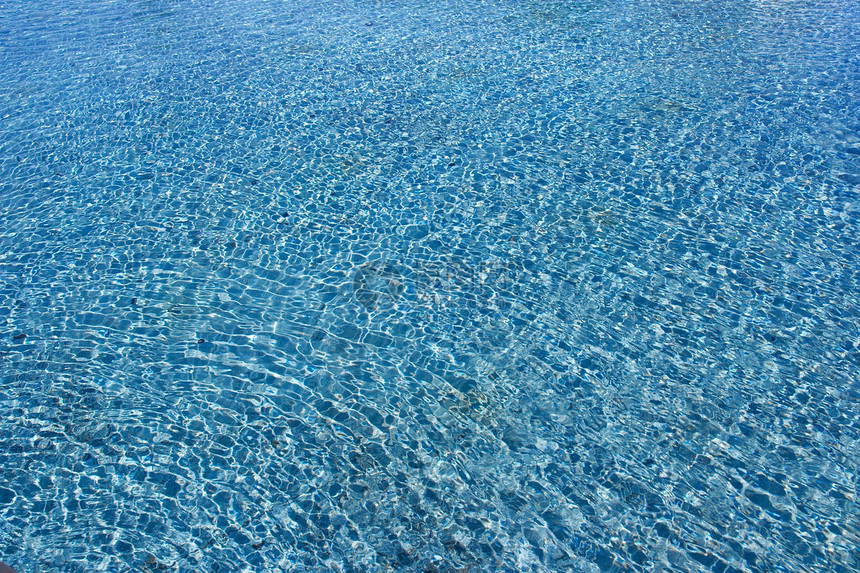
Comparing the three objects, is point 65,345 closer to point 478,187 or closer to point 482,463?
point 482,463

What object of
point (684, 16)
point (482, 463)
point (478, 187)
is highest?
point (684, 16)

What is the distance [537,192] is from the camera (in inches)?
129

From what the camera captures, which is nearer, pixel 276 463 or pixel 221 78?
pixel 276 463

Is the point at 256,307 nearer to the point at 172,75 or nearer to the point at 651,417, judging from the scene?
the point at 651,417

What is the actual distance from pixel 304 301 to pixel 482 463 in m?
1.08

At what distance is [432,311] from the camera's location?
259 centimetres

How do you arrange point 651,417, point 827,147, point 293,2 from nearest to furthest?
point 651,417 < point 827,147 < point 293,2

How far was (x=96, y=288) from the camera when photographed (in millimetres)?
2711

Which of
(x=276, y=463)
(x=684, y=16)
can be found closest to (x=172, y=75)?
(x=276, y=463)

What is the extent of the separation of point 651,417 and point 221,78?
3.78 metres

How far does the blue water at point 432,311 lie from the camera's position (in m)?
1.87

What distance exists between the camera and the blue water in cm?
187

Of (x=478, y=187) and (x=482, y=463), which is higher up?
(x=478, y=187)

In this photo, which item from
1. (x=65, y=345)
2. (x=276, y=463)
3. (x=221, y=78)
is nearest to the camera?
(x=276, y=463)
